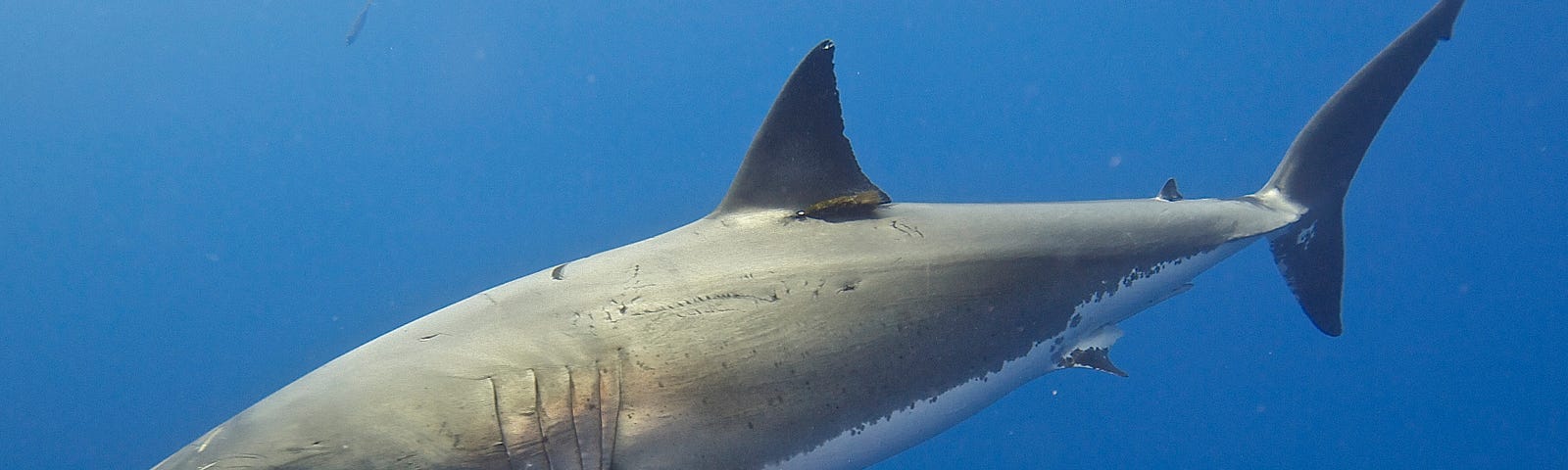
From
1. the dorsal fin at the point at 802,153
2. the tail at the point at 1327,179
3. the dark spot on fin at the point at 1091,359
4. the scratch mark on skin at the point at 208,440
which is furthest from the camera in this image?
the tail at the point at 1327,179

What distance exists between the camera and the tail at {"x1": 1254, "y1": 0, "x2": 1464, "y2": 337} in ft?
15.8

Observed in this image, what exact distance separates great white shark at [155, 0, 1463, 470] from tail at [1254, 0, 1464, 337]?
3.04ft

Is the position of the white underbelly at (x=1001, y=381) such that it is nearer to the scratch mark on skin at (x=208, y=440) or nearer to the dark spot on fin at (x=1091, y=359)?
the dark spot on fin at (x=1091, y=359)

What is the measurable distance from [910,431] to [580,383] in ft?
4.27

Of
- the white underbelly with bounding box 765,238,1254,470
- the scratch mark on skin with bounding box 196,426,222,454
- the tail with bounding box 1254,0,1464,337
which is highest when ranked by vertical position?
the tail with bounding box 1254,0,1464,337

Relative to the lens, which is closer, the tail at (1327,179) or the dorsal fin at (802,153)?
the dorsal fin at (802,153)

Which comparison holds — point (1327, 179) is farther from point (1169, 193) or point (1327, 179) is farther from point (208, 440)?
point (208, 440)

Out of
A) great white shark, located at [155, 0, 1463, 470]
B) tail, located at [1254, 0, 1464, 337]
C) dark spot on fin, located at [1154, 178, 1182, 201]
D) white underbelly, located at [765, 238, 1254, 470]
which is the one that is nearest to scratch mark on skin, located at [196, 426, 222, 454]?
great white shark, located at [155, 0, 1463, 470]

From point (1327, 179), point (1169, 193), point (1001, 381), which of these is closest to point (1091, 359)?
point (1001, 381)

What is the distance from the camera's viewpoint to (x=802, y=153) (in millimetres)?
3393

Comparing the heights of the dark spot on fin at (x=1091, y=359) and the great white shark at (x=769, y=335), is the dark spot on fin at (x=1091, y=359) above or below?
below

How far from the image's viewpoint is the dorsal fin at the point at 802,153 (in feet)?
11.0

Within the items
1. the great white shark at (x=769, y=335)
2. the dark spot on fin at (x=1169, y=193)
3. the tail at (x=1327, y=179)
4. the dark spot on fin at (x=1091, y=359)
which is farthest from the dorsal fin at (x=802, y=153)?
the tail at (x=1327, y=179)

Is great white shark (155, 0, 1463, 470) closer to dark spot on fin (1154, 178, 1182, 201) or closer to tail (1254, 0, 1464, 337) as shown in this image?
dark spot on fin (1154, 178, 1182, 201)
